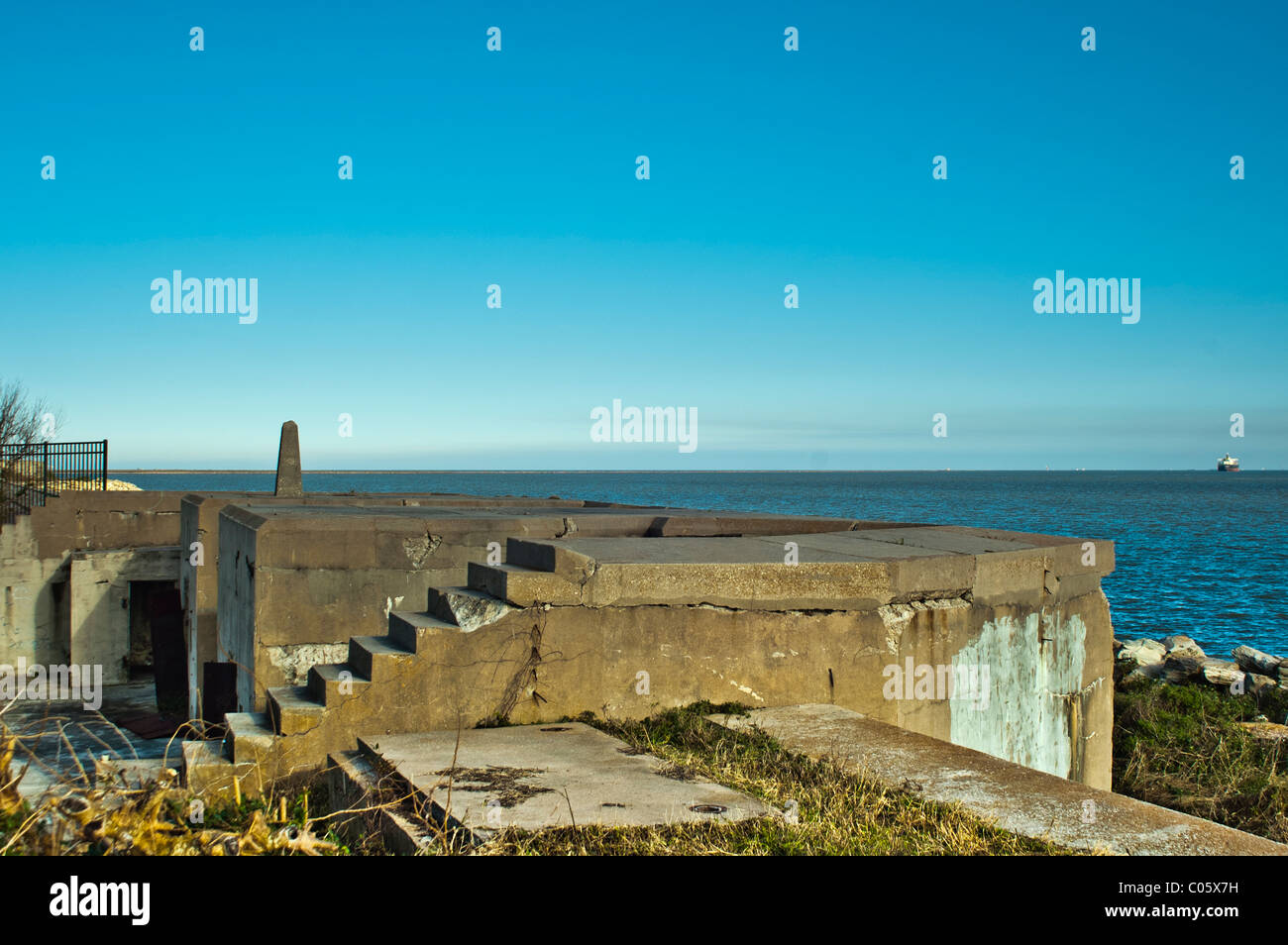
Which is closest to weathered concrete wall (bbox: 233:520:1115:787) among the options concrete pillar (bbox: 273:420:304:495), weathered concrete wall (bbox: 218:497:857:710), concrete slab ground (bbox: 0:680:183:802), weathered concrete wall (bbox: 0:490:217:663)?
weathered concrete wall (bbox: 218:497:857:710)

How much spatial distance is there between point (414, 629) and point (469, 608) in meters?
0.35

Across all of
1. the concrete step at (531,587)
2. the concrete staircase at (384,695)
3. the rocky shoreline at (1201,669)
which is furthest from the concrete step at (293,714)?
the rocky shoreline at (1201,669)

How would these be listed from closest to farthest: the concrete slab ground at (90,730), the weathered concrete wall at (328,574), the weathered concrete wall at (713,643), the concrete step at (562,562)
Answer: the weathered concrete wall at (713,643)
the concrete step at (562,562)
the weathered concrete wall at (328,574)
the concrete slab ground at (90,730)

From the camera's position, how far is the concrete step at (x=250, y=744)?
16.5 feet

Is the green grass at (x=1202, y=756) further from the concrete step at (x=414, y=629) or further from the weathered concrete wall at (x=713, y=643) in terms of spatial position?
the concrete step at (x=414, y=629)

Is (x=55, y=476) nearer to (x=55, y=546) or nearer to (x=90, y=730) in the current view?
(x=55, y=546)

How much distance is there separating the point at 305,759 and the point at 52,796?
6.68 feet

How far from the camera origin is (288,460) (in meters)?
14.8

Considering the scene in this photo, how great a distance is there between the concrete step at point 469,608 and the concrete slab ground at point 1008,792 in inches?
55.9

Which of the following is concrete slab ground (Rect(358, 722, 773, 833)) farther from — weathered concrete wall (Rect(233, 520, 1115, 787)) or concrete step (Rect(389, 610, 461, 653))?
concrete step (Rect(389, 610, 461, 653))

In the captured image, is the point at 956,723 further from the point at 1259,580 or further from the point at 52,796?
the point at 1259,580

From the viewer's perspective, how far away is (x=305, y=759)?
5.07m

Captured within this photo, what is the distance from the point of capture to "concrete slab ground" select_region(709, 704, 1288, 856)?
3672 mm
